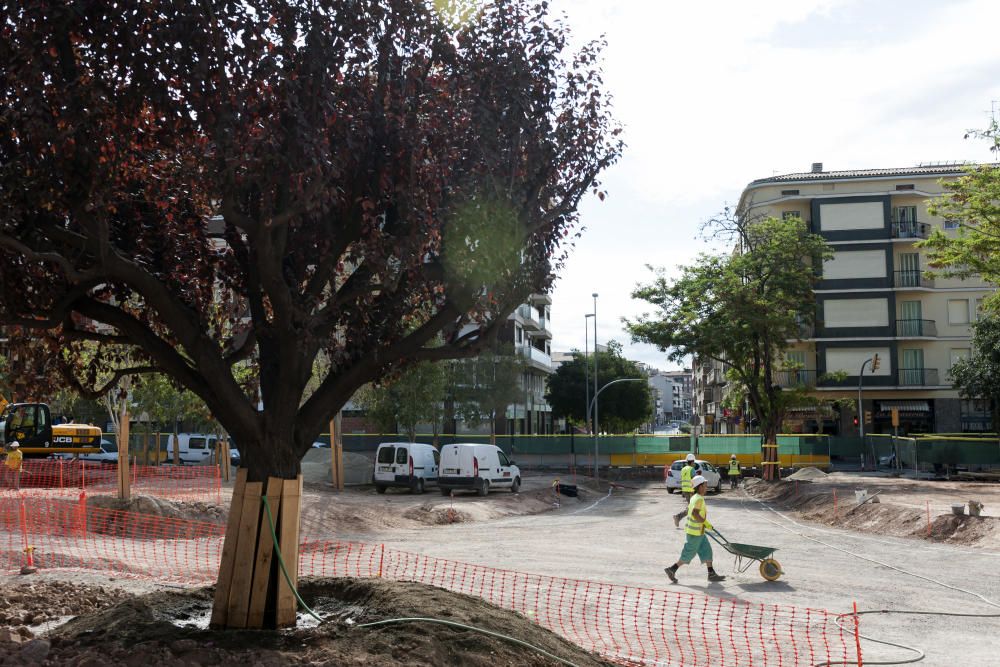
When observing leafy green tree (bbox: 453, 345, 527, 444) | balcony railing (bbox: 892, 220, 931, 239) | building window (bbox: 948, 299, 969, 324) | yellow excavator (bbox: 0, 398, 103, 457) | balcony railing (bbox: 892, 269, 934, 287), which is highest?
balcony railing (bbox: 892, 220, 931, 239)

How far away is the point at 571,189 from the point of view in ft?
26.2

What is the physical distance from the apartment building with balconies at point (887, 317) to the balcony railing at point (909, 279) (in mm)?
66

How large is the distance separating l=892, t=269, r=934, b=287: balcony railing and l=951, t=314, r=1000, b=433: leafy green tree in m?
9.64

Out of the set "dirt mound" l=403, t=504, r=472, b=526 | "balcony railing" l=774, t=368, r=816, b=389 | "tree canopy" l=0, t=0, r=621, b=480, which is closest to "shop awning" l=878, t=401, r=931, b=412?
"balcony railing" l=774, t=368, r=816, b=389

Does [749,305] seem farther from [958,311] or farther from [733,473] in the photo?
[958,311]

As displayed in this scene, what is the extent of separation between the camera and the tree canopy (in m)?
6.18

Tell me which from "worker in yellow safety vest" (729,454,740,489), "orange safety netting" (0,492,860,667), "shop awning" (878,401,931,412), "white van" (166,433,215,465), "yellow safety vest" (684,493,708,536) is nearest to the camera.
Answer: "orange safety netting" (0,492,860,667)

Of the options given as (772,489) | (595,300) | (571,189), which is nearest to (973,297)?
(595,300)

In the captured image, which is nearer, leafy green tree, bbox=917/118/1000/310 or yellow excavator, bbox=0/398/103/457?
leafy green tree, bbox=917/118/1000/310

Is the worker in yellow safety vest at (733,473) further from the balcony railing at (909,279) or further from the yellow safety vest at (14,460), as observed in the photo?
the yellow safety vest at (14,460)

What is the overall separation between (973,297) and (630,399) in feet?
96.0

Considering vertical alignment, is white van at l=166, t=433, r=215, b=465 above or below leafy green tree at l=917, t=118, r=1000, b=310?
below

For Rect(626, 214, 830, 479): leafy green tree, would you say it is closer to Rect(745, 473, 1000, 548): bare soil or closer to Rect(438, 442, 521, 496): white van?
Rect(745, 473, 1000, 548): bare soil

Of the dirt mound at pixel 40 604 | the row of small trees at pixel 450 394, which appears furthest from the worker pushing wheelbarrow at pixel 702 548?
the row of small trees at pixel 450 394
